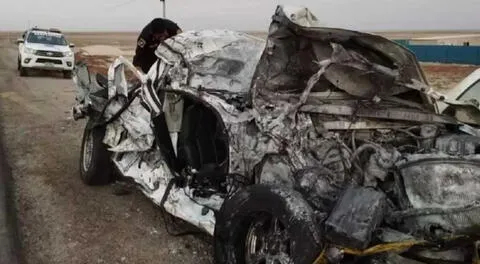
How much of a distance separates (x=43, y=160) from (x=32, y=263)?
3.59 meters

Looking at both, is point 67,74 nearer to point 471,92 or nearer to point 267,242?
point 471,92

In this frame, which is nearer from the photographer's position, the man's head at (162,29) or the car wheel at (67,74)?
the man's head at (162,29)

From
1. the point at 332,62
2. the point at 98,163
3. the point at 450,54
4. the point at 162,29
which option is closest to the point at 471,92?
the point at 332,62

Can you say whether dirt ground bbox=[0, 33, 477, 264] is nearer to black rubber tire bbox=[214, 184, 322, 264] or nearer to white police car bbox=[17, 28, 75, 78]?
black rubber tire bbox=[214, 184, 322, 264]

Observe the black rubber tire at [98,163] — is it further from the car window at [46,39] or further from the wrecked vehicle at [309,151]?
the car window at [46,39]

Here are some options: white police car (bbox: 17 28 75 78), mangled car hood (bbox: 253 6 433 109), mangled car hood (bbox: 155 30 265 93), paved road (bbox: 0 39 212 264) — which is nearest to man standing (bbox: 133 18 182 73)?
paved road (bbox: 0 39 212 264)

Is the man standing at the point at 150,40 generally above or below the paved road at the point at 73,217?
above

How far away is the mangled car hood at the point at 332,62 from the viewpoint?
12.6 feet

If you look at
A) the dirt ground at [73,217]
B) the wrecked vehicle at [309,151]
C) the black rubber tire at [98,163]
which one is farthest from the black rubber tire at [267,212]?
the black rubber tire at [98,163]

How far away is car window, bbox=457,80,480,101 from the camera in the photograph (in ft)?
19.2

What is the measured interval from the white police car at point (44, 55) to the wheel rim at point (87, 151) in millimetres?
15504

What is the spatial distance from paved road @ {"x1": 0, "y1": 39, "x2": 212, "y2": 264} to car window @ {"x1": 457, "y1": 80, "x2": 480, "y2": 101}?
10.2 ft

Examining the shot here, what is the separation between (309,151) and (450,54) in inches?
1391

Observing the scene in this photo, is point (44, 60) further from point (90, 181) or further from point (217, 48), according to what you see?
point (217, 48)
